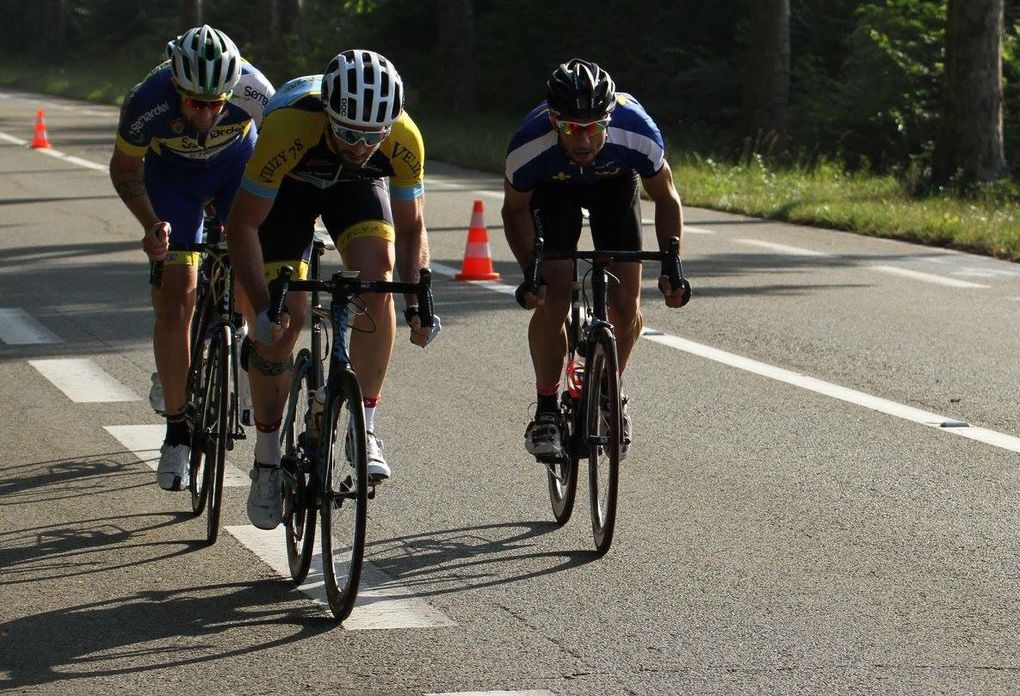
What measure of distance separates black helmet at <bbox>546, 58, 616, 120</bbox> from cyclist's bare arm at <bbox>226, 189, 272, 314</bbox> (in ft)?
3.89

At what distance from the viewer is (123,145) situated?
7793mm

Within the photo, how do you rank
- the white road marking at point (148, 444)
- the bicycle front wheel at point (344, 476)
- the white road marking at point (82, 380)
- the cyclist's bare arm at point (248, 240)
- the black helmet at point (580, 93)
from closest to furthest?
the bicycle front wheel at point (344, 476) < the cyclist's bare arm at point (248, 240) < the black helmet at point (580, 93) < the white road marking at point (148, 444) < the white road marking at point (82, 380)

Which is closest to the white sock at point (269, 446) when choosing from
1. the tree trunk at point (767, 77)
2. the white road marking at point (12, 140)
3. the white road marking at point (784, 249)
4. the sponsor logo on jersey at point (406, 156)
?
the sponsor logo on jersey at point (406, 156)

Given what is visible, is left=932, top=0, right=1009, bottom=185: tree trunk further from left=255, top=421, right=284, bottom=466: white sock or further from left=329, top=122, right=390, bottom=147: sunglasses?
left=329, top=122, right=390, bottom=147: sunglasses

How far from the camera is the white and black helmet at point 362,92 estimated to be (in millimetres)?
5855

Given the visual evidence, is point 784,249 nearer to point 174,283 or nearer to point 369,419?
point 174,283

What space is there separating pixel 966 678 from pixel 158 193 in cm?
426

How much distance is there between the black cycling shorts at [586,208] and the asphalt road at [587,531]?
3.60 feet

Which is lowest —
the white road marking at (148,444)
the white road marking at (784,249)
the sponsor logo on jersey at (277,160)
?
the white road marking at (148,444)

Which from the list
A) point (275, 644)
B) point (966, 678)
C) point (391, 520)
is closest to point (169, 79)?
point (391, 520)

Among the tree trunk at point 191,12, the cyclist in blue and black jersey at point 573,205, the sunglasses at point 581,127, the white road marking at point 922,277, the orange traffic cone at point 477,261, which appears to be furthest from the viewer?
the tree trunk at point 191,12

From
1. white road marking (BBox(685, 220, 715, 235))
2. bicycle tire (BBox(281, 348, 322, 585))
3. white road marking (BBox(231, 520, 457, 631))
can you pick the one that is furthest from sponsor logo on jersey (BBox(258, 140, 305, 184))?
white road marking (BBox(685, 220, 715, 235))

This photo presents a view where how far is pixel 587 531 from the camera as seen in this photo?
7.16 metres

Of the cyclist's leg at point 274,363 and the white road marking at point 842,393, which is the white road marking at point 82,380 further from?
the white road marking at point 842,393
